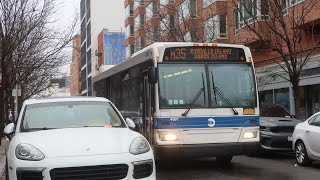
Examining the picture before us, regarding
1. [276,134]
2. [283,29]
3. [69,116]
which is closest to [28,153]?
[69,116]

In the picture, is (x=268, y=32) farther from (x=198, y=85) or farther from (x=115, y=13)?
(x=115, y=13)

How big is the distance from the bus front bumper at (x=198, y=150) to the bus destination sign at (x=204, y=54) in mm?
2001

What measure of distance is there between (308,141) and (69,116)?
21.0 feet

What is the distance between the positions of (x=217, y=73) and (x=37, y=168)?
6.10 m

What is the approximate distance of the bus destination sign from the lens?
11352mm

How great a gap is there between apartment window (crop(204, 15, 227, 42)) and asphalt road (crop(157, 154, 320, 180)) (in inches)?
568

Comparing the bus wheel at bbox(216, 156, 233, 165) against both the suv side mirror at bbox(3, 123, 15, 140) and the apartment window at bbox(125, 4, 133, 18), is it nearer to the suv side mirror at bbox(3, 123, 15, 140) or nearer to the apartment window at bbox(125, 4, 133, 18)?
the suv side mirror at bbox(3, 123, 15, 140)

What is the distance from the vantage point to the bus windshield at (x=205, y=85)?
11.0m

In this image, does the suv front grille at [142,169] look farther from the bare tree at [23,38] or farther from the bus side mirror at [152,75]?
the bare tree at [23,38]

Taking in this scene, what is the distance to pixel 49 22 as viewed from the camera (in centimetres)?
2041

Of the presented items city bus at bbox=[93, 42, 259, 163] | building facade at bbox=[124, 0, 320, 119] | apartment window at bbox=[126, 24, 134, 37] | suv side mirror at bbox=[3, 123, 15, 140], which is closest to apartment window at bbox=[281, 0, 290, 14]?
building facade at bbox=[124, 0, 320, 119]

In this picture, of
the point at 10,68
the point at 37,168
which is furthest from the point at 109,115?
the point at 10,68

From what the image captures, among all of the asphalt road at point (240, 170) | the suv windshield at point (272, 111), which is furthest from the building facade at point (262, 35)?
the asphalt road at point (240, 170)

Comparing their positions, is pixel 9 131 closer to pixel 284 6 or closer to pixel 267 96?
pixel 284 6
